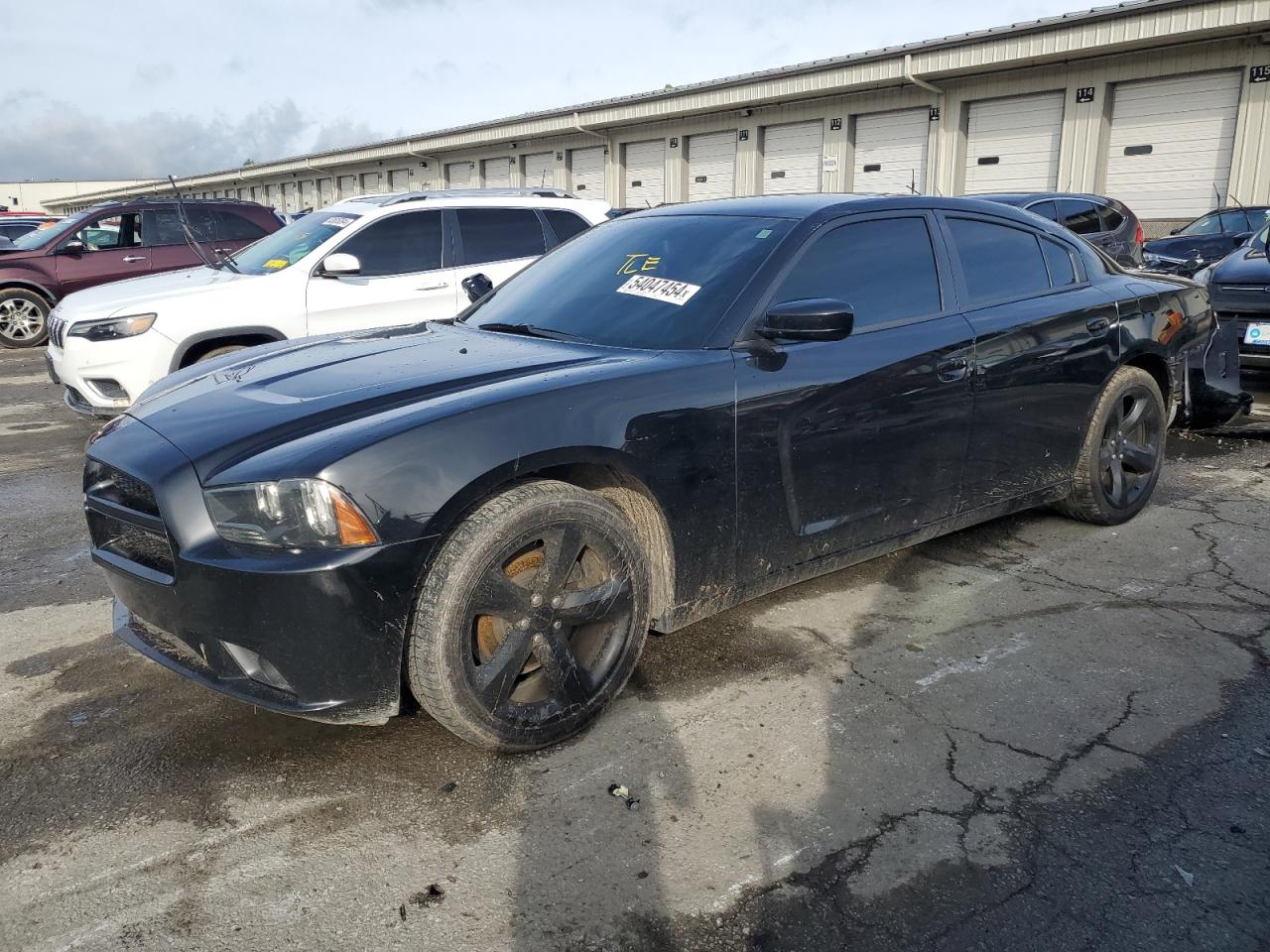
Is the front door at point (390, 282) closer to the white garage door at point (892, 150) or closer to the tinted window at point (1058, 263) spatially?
the tinted window at point (1058, 263)

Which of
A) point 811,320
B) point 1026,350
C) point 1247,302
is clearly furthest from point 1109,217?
point 811,320

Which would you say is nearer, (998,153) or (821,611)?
(821,611)

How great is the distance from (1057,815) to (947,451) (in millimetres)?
1669

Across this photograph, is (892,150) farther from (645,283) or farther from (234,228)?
(645,283)

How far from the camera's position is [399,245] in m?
7.71

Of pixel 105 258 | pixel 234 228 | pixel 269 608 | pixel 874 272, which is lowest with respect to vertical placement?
pixel 269 608

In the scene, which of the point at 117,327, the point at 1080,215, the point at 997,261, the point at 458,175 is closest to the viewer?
the point at 997,261

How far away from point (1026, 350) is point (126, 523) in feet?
11.6

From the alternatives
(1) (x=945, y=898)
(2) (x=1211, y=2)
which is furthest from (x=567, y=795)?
(2) (x=1211, y=2)

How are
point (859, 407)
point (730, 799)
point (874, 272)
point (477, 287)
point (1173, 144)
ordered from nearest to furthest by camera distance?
point (730, 799), point (859, 407), point (874, 272), point (477, 287), point (1173, 144)

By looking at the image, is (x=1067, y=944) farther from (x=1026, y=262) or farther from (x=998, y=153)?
(x=998, y=153)

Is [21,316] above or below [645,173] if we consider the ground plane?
below

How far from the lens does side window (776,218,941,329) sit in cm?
364

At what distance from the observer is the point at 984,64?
63.0 ft
